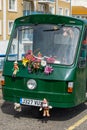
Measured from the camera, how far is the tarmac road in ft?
29.2

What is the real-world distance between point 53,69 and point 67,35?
0.91 m

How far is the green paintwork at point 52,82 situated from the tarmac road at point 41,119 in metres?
0.40

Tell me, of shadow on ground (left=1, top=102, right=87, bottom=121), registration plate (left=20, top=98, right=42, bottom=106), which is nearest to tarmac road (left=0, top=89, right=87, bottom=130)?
shadow on ground (left=1, top=102, right=87, bottom=121)

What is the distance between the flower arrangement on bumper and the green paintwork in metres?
0.09

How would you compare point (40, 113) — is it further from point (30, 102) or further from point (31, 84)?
point (31, 84)

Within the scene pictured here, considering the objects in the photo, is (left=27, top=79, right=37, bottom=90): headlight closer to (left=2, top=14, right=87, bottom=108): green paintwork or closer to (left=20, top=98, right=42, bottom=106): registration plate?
(left=2, top=14, right=87, bottom=108): green paintwork

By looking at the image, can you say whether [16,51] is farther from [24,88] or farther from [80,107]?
[80,107]

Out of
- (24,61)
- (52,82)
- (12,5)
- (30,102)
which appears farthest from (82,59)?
(12,5)

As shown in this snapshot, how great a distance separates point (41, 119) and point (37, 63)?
1256mm

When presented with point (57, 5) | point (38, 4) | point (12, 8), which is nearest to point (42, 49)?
point (12, 8)

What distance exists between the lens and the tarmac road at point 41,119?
8.90 m

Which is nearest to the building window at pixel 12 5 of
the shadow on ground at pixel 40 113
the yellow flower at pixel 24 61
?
the shadow on ground at pixel 40 113

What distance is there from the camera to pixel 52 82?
9.23m

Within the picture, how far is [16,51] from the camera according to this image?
1014cm
